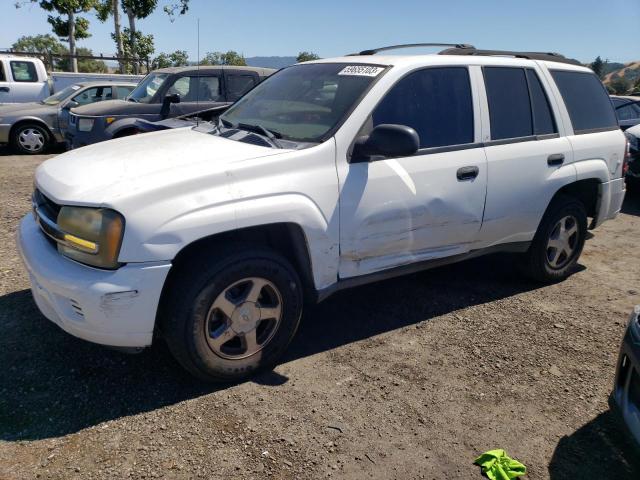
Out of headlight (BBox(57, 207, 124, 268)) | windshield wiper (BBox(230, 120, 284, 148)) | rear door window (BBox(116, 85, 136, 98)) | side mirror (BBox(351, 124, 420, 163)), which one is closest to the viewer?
headlight (BBox(57, 207, 124, 268))

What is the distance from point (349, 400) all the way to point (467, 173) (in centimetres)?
173

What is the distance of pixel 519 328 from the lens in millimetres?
3980

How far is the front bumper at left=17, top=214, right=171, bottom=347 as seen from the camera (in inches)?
103

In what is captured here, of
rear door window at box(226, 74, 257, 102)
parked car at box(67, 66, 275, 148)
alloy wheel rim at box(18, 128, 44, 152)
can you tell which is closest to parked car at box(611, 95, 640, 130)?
parked car at box(67, 66, 275, 148)

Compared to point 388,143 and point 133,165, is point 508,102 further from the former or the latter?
point 133,165

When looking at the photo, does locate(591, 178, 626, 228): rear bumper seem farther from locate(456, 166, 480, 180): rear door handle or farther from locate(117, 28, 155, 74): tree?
locate(117, 28, 155, 74): tree

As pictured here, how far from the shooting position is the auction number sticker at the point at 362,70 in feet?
11.6

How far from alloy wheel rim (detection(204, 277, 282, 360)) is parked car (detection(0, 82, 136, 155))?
9.22 meters

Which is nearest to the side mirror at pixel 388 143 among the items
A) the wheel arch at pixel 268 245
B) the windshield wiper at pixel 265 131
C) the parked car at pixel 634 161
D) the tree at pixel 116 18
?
the windshield wiper at pixel 265 131

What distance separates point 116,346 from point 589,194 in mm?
4083

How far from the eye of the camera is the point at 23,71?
1295cm

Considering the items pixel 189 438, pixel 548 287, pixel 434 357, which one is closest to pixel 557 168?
pixel 548 287

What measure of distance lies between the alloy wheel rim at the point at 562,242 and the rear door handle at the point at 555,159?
520 mm

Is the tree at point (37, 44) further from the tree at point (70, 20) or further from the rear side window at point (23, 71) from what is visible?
the rear side window at point (23, 71)
